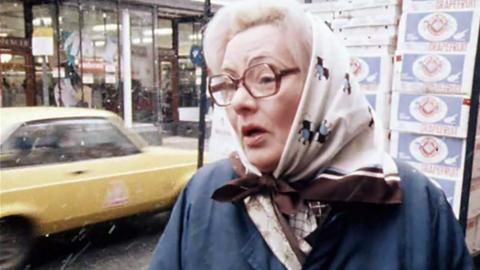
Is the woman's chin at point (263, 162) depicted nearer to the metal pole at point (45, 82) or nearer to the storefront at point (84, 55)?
the storefront at point (84, 55)

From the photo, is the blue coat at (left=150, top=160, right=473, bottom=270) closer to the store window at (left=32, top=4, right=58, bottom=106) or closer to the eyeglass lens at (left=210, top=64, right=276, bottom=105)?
the eyeglass lens at (left=210, top=64, right=276, bottom=105)

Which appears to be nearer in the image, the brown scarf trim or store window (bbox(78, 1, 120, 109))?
the brown scarf trim

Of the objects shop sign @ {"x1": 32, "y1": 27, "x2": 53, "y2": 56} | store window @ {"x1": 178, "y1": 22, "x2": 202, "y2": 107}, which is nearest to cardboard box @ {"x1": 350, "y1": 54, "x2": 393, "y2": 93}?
shop sign @ {"x1": 32, "y1": 27, "x2": 53, "y2": 56}

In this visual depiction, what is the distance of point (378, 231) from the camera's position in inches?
50.8

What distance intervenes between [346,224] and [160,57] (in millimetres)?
15333

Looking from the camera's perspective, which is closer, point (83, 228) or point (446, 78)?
point (446, 78)

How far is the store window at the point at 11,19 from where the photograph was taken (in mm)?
12914

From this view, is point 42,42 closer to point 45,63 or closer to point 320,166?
point 45,63

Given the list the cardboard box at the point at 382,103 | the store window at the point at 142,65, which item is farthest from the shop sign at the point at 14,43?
the cardboard box at the point at 382,103

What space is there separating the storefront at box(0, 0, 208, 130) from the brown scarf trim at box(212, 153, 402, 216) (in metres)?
12.6

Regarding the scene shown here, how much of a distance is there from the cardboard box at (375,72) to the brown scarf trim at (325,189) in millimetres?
2403

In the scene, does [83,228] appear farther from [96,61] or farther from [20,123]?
[96,61]

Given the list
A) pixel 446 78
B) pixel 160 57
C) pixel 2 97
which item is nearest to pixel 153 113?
pixel 160 57

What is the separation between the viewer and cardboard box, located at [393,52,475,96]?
3.18 m
